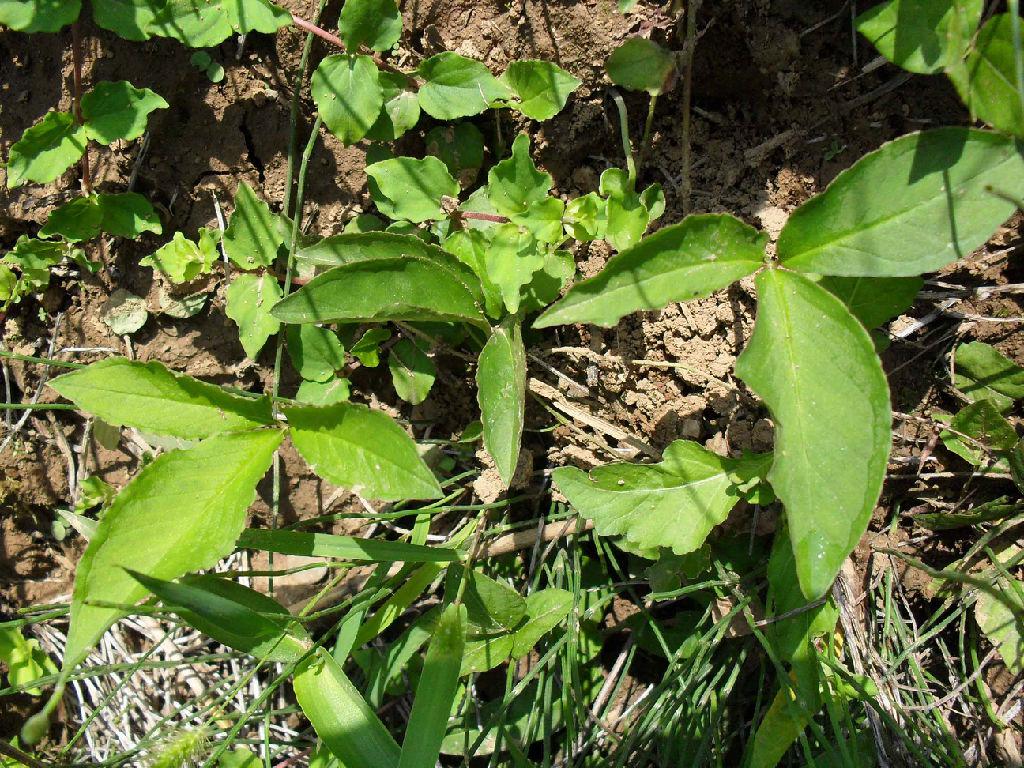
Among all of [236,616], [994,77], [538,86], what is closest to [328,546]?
[236,616]

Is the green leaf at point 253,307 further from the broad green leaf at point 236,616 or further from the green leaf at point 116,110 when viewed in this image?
the broad green leaf at point 236,616

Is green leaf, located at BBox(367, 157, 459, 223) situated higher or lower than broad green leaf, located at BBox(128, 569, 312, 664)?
higher

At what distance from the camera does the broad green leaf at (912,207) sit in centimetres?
134

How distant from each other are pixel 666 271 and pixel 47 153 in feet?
5.59

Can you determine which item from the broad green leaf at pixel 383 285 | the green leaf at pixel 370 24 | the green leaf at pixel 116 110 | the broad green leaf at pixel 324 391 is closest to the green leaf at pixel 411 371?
the broad green leaf at pixel 324 391

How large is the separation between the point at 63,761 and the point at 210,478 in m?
1.43

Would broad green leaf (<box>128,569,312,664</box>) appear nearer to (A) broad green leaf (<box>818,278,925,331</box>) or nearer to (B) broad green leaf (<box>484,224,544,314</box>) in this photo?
(B) broad green leaf (<box>484,224,544,314</box>)

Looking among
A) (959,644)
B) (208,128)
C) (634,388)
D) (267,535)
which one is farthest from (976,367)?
(208,128)

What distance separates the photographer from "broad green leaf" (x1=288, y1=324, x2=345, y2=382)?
208cm

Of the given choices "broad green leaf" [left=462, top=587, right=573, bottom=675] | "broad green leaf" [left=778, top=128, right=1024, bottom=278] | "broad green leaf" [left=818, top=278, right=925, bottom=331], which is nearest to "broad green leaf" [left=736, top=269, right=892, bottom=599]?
"broad green leaf" [left=778, top=128, right=1024, bottom=278]

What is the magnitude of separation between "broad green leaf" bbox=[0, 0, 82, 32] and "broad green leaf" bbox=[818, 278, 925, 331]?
1986 millimetres

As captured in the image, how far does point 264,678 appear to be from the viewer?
94.1 inches

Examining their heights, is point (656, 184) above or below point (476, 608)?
above

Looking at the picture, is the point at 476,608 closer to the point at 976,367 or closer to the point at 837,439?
the point at 837,439
